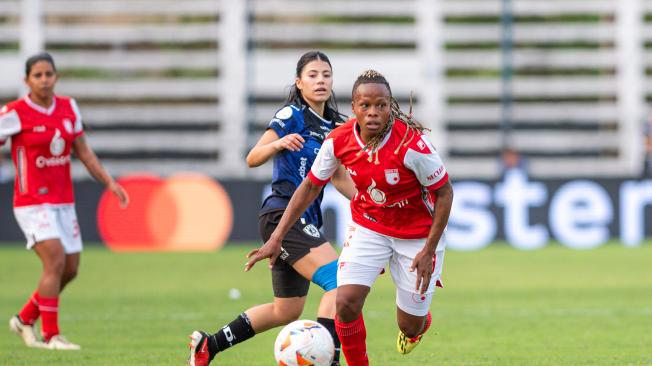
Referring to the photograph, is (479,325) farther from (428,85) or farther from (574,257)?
(428,85)

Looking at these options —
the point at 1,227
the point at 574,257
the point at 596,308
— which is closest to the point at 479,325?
the point at 596,308

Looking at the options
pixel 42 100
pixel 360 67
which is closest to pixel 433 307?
pixel 42 100

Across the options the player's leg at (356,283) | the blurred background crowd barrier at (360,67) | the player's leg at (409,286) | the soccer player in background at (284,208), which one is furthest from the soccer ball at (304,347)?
the blurred background crowd barrier at (360,67)

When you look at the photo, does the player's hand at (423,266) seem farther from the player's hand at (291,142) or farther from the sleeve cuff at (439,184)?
the player's hand at (291,142)

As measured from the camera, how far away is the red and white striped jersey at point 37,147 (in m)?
10.8

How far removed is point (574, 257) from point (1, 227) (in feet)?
33.2

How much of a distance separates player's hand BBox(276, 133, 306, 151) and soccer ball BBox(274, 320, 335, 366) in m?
1.24

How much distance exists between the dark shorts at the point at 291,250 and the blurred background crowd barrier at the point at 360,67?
767 inches

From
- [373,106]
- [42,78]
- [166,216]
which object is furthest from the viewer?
[166,216]

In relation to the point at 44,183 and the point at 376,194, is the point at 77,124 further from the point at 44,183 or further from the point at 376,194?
the point at 376,194

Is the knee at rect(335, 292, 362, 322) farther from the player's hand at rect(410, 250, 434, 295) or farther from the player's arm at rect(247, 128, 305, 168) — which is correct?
the player's arm at rect(247, 128, 305, 168)

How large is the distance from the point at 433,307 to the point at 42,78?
5.12 m

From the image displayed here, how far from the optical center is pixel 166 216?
21766mm

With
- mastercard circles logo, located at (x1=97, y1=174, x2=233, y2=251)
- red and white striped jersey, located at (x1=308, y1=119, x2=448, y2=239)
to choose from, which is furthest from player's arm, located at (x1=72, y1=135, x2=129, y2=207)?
mastercard circles logo, located at (x1=97, y1=174, x2=233, y2=251)
